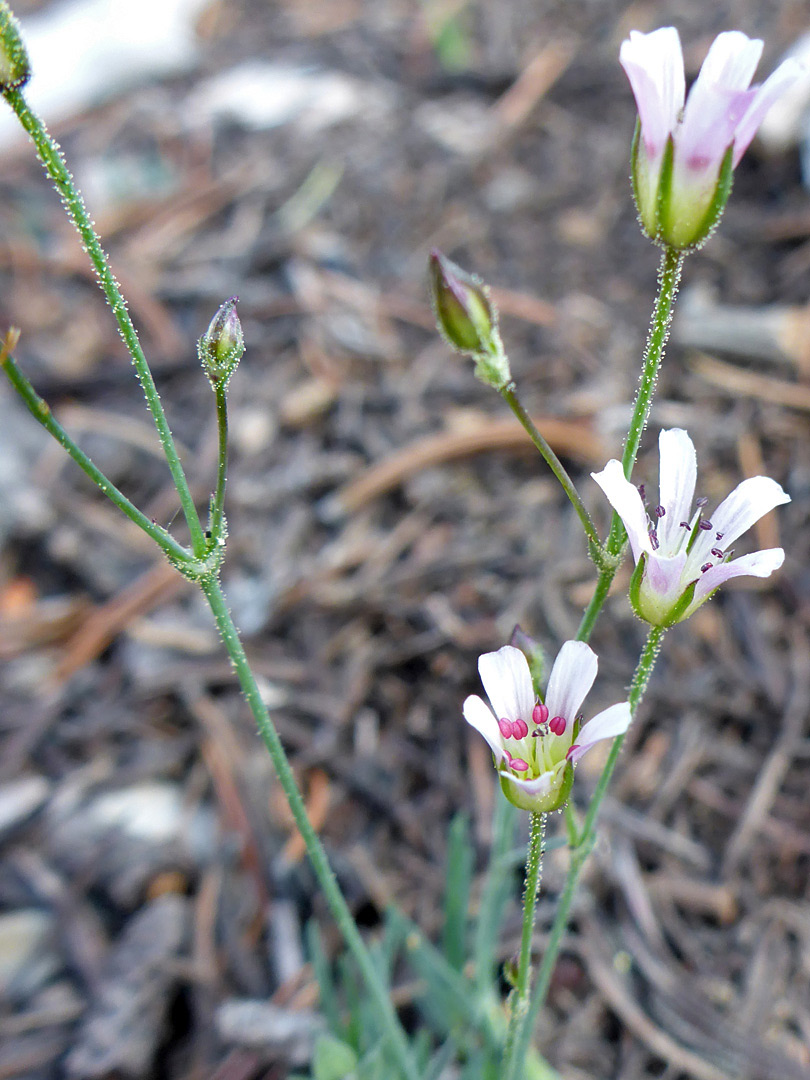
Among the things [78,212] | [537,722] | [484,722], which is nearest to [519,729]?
[537,722]

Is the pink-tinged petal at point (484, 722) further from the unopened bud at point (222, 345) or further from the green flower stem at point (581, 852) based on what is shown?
the unopened bud at point (222, 345)

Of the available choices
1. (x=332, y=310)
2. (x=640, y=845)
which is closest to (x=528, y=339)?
(x=332, y=310)

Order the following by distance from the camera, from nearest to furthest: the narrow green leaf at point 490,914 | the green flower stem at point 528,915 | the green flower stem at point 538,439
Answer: the green flower stem at point 538,439
the green flower stem at point 528,915
the narrow green leaf at point 490,914

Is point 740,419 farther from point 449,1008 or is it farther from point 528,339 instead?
point 449,1008

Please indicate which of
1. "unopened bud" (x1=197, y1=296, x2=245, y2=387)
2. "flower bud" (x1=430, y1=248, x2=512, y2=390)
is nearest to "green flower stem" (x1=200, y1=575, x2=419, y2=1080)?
"unopened bud" (x1=197, y1=296, x2=245, y2=387)

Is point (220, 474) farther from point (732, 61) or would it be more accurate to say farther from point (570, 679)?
point (732, 61)

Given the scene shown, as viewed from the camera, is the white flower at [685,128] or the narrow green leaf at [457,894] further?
the narrow green leaf at [457,894]

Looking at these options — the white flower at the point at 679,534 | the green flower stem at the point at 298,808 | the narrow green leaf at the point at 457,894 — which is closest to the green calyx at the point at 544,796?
the white flower at the point at 679,534

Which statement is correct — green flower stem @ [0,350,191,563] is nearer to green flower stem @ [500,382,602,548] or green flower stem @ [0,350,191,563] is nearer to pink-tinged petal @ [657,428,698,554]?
green flower stem @ [500,382,602,548]
